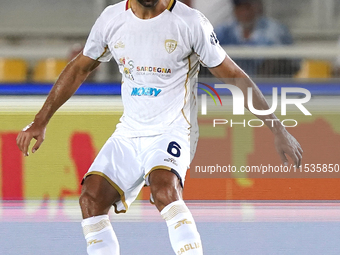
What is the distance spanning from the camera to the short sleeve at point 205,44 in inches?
93.2

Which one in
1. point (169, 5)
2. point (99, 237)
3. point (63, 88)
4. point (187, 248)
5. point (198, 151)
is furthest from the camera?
point (198, 151)

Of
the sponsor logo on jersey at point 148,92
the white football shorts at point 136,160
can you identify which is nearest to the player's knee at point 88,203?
the white football shorts at point 136,160

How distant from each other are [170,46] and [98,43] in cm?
35

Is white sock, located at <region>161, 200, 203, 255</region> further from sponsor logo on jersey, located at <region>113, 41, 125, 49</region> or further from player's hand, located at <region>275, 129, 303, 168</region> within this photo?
sponsor logo on jersey, located at <region>113, 41, 125, 49</region>

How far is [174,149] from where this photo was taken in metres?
2.33

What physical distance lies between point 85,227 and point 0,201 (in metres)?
2.38

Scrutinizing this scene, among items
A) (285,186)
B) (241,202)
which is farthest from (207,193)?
(285,186)

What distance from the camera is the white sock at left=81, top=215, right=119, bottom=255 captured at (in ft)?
7.18

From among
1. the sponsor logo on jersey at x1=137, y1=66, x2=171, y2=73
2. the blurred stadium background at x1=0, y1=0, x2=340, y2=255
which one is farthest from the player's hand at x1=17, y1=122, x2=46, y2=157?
the blurred stadium background at x1=0, y1=0, x2=340, y2=255

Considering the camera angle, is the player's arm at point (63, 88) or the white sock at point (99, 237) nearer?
the white sock at point (99, 237)

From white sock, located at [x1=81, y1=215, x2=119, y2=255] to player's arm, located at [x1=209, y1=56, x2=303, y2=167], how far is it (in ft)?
2.54

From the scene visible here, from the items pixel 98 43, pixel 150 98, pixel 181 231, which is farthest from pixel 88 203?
pixel 98 43

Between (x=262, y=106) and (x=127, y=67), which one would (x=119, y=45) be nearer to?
(x=127, y=67)

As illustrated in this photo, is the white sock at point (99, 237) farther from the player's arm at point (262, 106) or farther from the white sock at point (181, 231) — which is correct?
the player's arm at point (262, 106)
